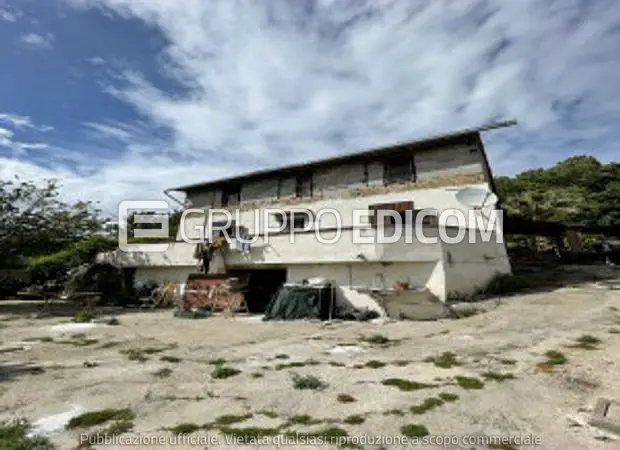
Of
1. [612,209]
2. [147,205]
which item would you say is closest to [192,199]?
[147,205]

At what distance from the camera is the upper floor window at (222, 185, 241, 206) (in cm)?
2234

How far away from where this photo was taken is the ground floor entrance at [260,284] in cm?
1625

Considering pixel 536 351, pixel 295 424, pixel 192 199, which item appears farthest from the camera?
pixel 192 199

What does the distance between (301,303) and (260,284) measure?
454 centimetres

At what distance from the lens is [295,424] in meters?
4.41

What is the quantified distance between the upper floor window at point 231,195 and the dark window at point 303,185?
12.5ft

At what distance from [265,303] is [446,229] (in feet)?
26.1

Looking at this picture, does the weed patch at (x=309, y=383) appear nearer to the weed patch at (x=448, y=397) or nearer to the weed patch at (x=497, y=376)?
the weed patch at (x=448, y=397)

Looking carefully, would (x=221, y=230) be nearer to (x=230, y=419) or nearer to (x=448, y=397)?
(x=230, y=419)

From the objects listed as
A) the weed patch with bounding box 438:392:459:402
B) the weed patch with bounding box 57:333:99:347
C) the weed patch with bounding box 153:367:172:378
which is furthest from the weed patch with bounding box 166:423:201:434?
the weed patch with bounding box 57:333:99:347

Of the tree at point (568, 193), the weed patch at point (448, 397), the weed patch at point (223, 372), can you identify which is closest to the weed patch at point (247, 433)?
the weed patch at point (223, 372)

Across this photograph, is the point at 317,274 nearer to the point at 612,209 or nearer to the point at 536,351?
the point at 536,351

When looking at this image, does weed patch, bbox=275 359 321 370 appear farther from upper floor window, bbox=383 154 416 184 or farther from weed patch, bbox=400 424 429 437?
upper floor window, bbox=383 154 416 184

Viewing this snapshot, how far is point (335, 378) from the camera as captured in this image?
6.07 m
